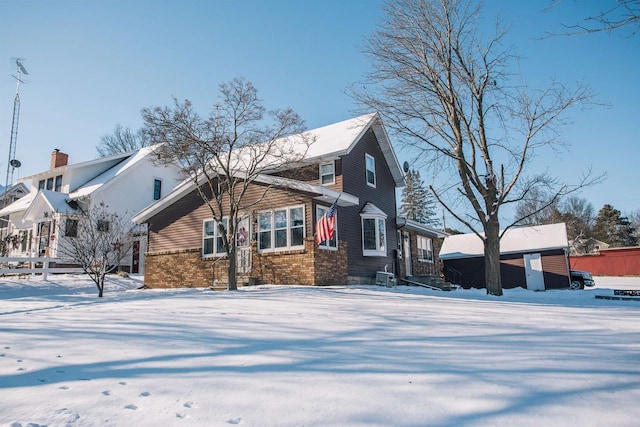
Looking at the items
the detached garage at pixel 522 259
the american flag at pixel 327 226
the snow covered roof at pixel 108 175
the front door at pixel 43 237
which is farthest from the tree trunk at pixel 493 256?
the front door at pixel 43 237

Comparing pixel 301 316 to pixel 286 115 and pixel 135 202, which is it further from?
pixel 135 202

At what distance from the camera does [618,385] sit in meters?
3.71

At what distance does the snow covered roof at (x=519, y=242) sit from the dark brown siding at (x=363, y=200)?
10456 mm

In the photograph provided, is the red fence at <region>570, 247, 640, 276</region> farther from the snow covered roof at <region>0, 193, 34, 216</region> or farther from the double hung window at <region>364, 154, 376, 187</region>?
the snow covered roof at <region>0, 193, 34, 216</region>

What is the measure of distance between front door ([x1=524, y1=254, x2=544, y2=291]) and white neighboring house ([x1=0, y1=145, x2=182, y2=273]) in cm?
2166

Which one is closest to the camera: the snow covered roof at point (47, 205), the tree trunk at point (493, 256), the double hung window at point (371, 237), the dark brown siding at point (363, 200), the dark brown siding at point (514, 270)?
the tree trunk at point (493, 256)

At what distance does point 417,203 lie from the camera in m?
48.8

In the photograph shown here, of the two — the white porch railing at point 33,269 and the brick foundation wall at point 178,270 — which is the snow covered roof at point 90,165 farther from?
the brick foundation wall at point 178,270

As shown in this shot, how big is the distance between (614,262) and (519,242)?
14309 mm

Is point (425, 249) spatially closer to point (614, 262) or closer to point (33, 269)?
point (33, 269)

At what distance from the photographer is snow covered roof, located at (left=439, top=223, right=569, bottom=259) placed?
84.0ft

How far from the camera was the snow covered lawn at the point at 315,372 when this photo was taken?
3031mm

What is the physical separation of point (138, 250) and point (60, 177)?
22.4 feet

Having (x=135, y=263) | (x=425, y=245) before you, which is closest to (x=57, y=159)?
(x=135, y=263)
